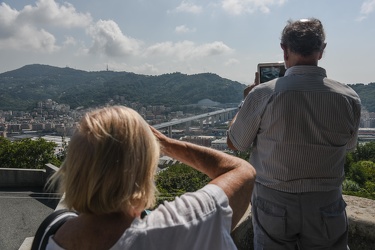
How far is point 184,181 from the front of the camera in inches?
206

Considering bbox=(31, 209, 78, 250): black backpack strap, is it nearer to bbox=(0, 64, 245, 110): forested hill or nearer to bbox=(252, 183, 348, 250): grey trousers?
bbox=(252, 183, 348, 250): grey trousers

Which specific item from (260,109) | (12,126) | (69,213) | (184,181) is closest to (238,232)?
(260,109)

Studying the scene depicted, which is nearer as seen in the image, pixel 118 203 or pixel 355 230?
pixel 118 203

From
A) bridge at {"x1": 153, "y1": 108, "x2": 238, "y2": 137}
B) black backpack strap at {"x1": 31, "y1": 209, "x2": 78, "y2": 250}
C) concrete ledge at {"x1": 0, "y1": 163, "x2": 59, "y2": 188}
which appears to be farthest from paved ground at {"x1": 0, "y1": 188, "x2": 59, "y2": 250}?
black backpack strap at {"x1": 31, "y1": 209, "x2": 78, "y2": 250}

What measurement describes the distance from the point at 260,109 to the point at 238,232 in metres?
1.01

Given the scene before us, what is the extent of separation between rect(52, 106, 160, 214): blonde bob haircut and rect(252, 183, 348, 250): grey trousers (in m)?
1.05

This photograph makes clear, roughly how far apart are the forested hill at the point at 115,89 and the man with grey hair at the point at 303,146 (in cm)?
3254

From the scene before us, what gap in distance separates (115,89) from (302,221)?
58.1m

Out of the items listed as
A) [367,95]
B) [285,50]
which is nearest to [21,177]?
[285,50]

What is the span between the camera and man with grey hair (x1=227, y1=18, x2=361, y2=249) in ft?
5.83

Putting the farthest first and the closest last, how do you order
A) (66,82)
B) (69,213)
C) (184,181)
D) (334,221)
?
1. (66,82)
2. (184,181)
3. (334,221)
4. (69,213)

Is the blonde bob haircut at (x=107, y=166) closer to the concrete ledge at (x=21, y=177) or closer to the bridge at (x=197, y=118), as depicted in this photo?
the bridge at (x=197, y=118)

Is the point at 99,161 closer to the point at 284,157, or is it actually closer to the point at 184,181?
the point at 284,157

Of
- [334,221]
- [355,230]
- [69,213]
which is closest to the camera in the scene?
[69,213]
